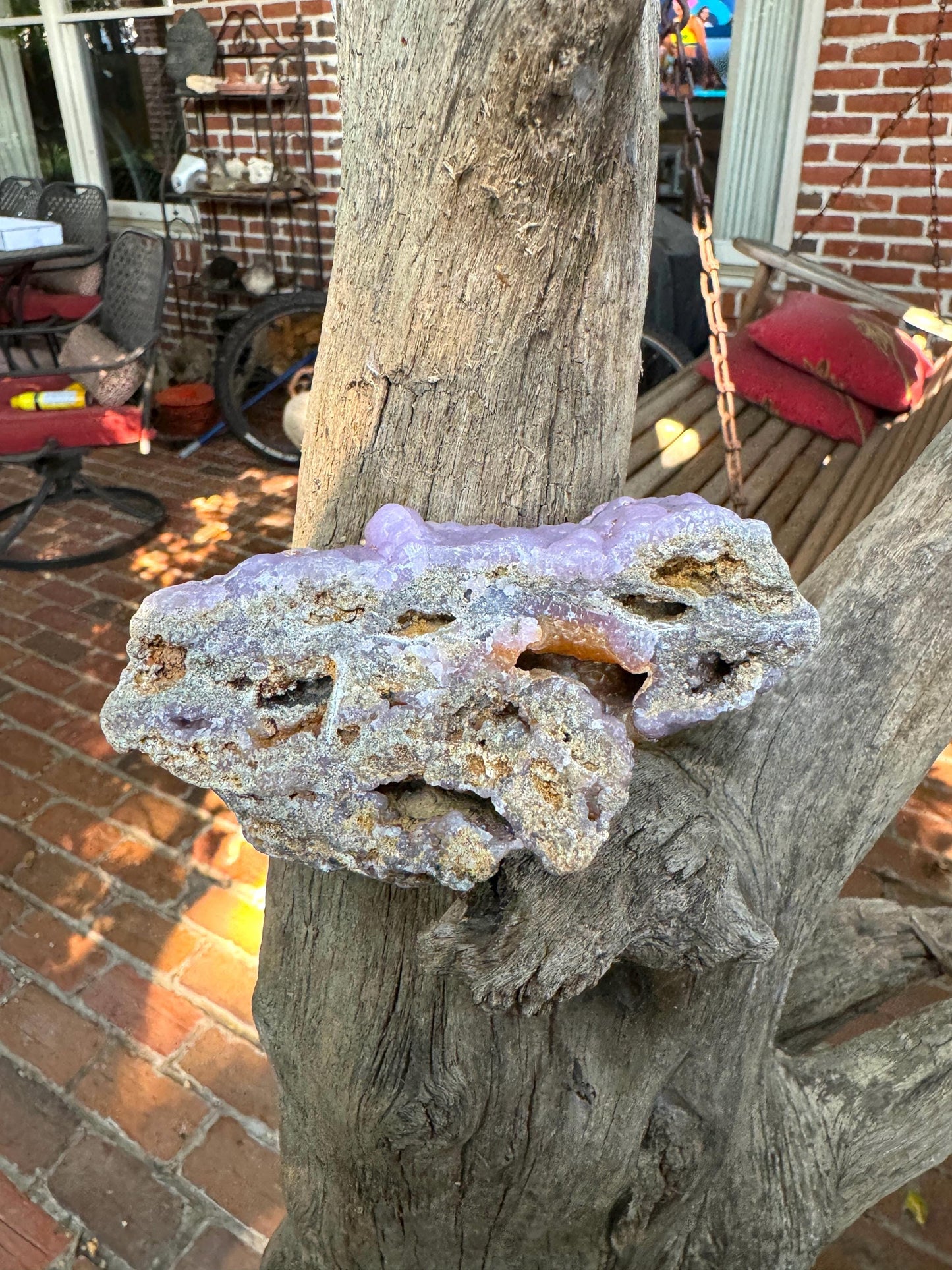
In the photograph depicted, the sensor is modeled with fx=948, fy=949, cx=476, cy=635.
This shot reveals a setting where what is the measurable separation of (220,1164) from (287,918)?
4.24ft

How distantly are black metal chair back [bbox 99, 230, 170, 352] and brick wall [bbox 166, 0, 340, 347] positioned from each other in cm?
96

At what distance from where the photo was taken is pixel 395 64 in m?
0.84

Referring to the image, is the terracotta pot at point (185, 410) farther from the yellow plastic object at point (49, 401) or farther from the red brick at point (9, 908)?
the red brick at point (9, 908)

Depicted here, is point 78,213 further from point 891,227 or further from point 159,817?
point 891,227

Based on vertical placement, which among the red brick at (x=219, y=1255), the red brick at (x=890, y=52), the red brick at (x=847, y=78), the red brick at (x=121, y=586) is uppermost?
the red brick at (x=890, y=52)

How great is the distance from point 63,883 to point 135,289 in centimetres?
285

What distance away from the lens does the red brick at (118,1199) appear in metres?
1.92

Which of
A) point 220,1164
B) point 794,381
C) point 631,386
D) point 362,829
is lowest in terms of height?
point 220,1164

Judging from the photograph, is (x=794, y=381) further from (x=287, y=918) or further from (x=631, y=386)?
(x=287, y=918)

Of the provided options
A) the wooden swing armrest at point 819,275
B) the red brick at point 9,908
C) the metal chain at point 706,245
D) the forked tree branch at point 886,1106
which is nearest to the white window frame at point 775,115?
the wooden swing armrest at point 819,275

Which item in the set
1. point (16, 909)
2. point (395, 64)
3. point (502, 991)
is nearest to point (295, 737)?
point (502, 991)

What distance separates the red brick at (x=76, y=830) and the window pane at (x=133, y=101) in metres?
4.22

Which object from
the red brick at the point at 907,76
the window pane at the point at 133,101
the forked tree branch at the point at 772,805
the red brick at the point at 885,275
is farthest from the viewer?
the window pane at the point at 133,101

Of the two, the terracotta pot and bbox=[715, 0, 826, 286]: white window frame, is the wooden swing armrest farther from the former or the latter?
the terracotta pot
